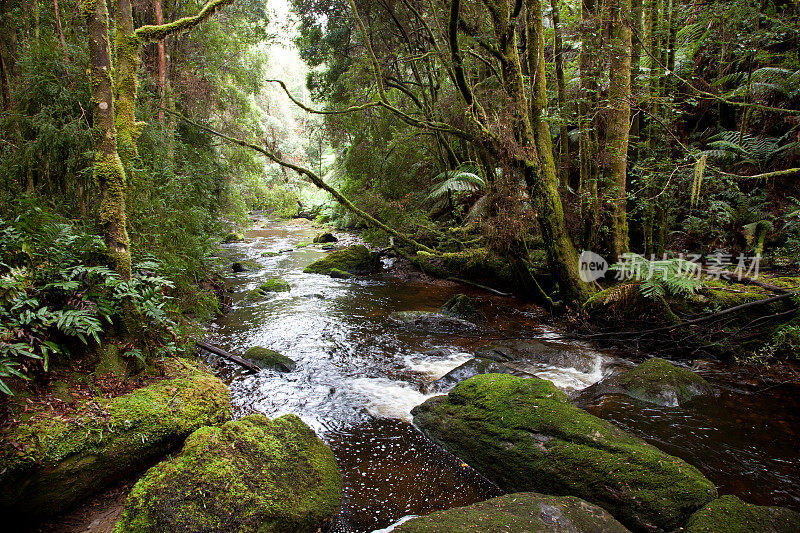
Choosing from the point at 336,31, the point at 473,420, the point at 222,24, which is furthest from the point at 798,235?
the point at 222,24

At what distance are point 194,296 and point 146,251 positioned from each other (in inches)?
53.9

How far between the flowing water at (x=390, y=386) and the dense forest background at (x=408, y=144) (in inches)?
44.4

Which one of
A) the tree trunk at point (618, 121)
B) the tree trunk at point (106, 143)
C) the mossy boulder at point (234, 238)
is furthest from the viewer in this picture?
the mossy boulder at point (234, 238)

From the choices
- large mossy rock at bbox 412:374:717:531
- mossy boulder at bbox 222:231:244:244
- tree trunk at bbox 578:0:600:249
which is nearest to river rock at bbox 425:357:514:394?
large mossy rock at bbox 412:374:717:531

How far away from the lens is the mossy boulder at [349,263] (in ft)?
40.2

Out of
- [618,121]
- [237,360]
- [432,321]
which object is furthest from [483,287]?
[237,360]

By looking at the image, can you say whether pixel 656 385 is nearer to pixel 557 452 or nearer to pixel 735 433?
pixel 735 433

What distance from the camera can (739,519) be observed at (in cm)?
241

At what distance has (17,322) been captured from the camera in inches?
106

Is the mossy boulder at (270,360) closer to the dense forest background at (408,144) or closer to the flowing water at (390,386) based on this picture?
the flowing water at (390,386)

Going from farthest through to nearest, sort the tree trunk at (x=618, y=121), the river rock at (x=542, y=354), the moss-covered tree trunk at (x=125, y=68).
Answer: the tree trunk at (x=618, y=121) < the river rock at (x=542, y=354) < the moss-covered tree trunk at (x=125, y=68)

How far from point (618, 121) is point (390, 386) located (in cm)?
559

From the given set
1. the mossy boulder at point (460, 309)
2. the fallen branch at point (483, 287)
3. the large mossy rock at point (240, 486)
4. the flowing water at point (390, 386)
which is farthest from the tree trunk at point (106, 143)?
the fallen branch at point (483, 287)

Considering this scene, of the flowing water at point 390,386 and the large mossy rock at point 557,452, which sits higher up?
the large mossy rock at point 557,452
